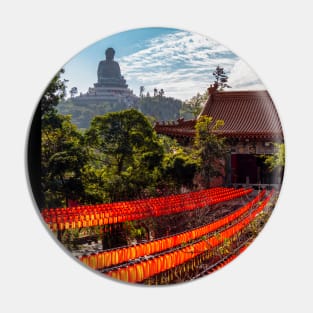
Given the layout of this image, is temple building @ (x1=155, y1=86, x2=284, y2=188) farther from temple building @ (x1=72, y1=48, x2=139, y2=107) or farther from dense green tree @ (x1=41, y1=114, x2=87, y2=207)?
dense green tree @ (x1=41, y1=114, x2=87, y2=207)

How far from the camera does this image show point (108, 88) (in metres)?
3.10

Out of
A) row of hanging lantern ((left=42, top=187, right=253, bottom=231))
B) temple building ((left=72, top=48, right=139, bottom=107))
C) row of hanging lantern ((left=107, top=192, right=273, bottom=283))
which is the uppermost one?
temple building ((left=72, top=48, right=139, bottom=107))

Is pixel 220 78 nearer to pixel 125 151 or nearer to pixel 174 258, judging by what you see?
pixel 125 151

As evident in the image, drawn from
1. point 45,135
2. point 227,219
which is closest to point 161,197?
point 227,219

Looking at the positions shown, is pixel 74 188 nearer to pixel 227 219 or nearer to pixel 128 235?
pixel 128 235

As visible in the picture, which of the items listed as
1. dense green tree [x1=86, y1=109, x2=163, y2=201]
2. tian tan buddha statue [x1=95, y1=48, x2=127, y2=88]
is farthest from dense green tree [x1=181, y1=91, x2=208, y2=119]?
tian tan buddha statue [x1=95, y1=48, x2=127, y2=88]

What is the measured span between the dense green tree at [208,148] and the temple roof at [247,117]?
35mm

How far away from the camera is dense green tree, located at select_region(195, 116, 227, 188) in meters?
3.28

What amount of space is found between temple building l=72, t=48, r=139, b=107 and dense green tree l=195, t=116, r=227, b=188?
0.49 meters

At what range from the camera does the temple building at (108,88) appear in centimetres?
308

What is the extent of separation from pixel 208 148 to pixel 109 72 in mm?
798

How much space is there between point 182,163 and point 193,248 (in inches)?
22.1

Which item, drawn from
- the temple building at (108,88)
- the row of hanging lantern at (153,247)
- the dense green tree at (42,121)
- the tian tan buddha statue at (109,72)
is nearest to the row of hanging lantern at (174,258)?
the row of hanging lantern at (153,247)

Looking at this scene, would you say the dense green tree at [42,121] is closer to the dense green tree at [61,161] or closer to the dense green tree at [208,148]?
the dense green tree at [61,161]
